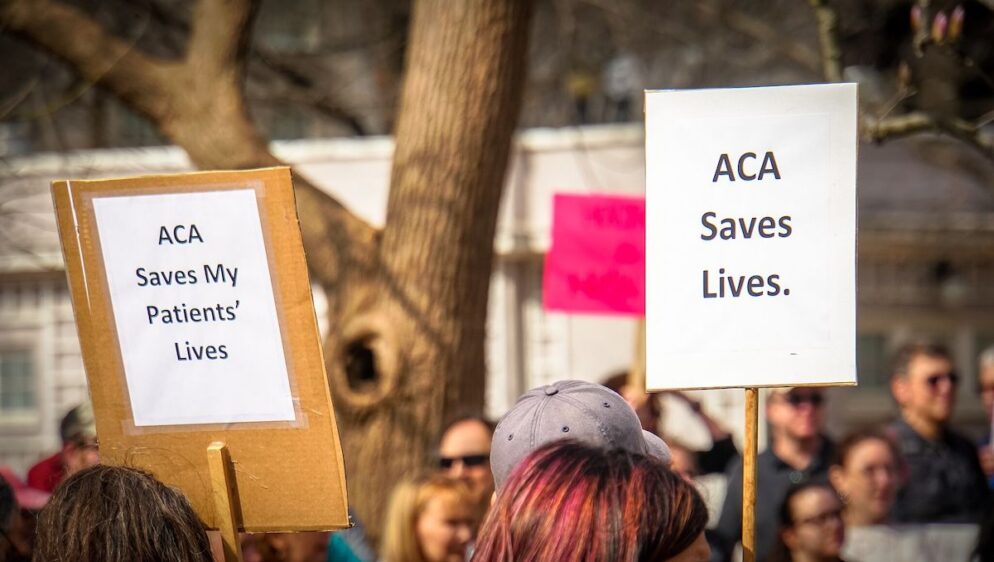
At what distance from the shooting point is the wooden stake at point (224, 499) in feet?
9.71

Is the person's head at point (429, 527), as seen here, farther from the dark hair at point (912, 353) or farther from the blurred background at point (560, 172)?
the blurred background at point (560, 172)

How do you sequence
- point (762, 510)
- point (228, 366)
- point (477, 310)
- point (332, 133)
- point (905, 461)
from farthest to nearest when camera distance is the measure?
1. point (332, 133)
2. point (477, 310)
3. point (905, 461)
4. point (762, 510)
5. point (228, 366)

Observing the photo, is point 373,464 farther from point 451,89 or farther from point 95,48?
point 95,48

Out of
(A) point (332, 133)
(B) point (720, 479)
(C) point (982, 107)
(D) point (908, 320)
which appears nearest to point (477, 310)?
(B) point (720, 479)

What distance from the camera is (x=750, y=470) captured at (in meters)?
3.03

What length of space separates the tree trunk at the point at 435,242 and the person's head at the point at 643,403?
0.64m

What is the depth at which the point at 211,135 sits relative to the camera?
6180 mm

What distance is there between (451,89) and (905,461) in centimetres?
240

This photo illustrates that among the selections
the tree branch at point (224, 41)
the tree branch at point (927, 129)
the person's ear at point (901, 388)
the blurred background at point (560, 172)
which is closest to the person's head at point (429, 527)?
the tree branch at point (927, 129)

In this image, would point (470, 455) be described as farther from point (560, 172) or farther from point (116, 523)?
point (560, 172)

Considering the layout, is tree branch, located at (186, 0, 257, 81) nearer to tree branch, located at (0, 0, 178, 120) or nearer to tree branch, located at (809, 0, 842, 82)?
tree branch, located at (0, 0, 178, 120)

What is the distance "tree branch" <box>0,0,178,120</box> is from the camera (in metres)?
6.27

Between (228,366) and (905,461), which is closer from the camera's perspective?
(228,366)

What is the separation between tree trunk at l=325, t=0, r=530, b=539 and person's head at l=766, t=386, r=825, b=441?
1303 millimetres
